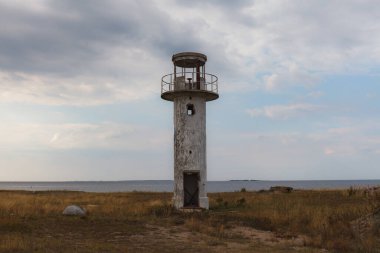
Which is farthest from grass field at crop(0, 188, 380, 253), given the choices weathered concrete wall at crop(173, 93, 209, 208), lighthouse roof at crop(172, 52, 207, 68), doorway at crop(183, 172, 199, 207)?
lighthouse roof at crop(172, 52, 207, 68)

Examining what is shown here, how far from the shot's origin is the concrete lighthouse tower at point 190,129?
24.0 meters

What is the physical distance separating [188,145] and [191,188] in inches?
113

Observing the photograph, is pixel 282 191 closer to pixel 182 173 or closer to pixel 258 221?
pixel 182 173

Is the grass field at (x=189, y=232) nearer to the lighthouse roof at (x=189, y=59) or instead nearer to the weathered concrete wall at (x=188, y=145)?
the weathered concrete wall at (x=188, y=145)

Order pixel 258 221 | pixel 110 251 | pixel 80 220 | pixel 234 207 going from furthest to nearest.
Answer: pixel 234 207 → pixel 258 221 → pixel 80 220 → pixel 110 251

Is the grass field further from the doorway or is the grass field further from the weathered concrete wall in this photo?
the doorway

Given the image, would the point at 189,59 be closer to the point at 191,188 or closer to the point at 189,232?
the point at 191,188

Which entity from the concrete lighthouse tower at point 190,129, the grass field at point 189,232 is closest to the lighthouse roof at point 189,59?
the concrete lighthouse tower at point 190,129

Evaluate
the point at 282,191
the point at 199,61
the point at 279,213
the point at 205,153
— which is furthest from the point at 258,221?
the point at 282,191

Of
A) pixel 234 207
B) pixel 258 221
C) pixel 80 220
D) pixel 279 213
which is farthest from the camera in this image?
pixel 234 207

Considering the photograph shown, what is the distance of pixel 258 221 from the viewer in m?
19.6

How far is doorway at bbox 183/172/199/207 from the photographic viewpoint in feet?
80.4

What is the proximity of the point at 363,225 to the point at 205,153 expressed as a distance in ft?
33.8

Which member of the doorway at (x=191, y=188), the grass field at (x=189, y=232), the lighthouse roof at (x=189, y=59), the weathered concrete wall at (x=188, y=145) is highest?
the lighthouse roof at (x=189, y=59)
